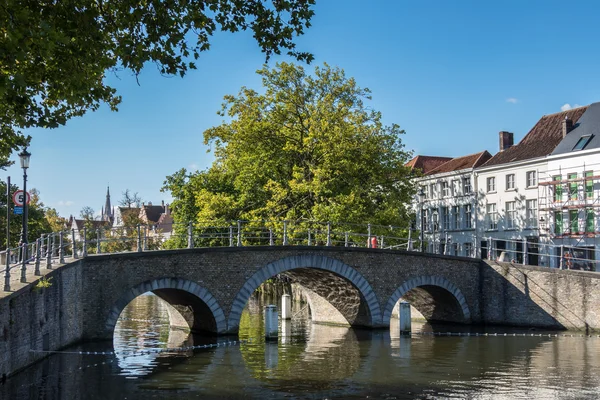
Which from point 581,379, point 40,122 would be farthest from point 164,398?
point 581,379

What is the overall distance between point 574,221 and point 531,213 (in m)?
3.26

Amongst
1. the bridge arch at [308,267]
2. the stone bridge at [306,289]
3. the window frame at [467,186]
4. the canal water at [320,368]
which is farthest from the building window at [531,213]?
the bridge arch at [308,267]

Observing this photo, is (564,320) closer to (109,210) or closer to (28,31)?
(28,31)

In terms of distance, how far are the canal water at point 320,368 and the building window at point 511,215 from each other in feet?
66.7

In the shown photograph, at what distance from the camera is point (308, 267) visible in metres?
27.5

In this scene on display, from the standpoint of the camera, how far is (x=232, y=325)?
1013 inches

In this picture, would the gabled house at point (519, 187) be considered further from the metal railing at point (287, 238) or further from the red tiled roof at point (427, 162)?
the red tiled roof at point (427, 162)

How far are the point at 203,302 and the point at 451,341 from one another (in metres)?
8.14

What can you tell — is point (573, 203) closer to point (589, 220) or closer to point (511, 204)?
point (589, 220)

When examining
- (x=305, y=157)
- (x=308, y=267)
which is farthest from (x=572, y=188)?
(x=308, y=267)

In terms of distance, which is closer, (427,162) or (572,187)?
(572,187)

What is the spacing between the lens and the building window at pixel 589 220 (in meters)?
43.0

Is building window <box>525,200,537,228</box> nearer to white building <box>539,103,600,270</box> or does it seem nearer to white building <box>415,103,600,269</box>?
white building <box>415,103,600,269</box>

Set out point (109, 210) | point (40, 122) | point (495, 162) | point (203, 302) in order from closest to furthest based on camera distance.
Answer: point (40, 122) → point (203, 302) → point (495, 162) → point (109, 210)
